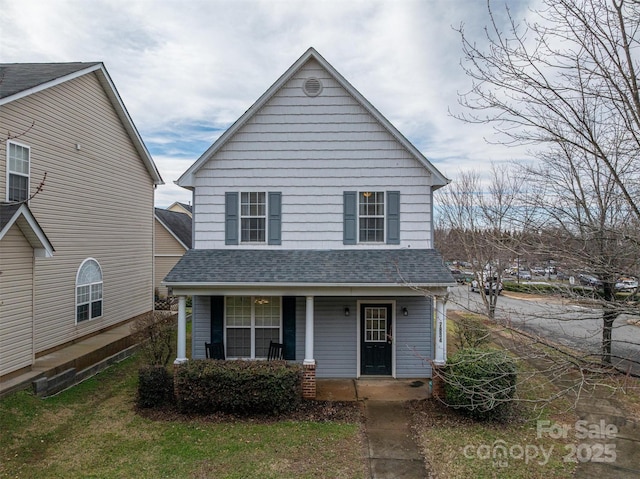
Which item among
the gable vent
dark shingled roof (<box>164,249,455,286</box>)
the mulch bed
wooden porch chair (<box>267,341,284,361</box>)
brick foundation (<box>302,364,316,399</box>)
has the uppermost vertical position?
the gable vent

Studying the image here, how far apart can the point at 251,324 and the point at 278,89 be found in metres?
6.52

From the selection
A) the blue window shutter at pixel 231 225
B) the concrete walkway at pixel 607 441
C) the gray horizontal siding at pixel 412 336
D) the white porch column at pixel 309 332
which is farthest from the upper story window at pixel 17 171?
the concrete walkway at pixel 607 441

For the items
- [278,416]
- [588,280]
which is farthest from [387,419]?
[588,280]

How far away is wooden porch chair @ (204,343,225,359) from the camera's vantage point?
32.7 feet

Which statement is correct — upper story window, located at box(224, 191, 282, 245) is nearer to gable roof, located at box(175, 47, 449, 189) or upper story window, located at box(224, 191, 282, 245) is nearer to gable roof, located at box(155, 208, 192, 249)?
gable roof, located at box(175, 47, 449, 189)

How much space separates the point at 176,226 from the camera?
27406mm

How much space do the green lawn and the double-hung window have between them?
252 cm

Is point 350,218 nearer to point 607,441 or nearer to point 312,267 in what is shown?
point 312,267

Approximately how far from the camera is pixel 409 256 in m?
10.2

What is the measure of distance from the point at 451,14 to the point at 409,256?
5.92 m

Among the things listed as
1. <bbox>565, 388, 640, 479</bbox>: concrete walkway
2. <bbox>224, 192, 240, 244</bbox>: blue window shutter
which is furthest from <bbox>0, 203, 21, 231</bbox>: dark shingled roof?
<bbox>565, 388, 640, 479</bbox>: concrete walkway

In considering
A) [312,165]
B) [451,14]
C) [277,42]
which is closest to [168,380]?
[312,165]

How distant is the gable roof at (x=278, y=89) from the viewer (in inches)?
408

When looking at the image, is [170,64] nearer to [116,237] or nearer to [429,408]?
[116,237]
